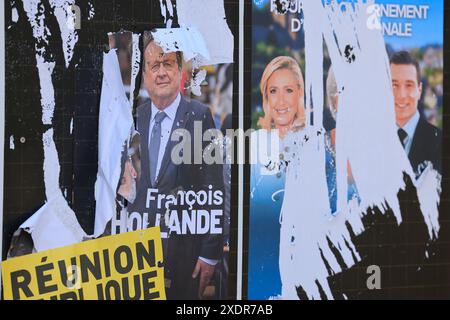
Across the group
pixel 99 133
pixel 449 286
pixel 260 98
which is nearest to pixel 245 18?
pixel 260 98

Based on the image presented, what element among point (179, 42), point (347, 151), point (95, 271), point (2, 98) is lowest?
point (95, 271)

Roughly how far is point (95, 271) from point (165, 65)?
1.24m

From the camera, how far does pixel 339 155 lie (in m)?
4.46

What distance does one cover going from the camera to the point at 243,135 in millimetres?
4312

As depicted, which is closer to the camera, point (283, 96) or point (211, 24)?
point (211, 24)

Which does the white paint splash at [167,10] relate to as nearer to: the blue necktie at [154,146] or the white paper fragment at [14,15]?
the blue necktie at [154,146]

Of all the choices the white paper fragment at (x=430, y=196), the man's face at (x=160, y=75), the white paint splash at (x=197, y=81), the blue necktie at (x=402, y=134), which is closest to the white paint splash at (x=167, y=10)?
the man's face at (x=160, y=75)

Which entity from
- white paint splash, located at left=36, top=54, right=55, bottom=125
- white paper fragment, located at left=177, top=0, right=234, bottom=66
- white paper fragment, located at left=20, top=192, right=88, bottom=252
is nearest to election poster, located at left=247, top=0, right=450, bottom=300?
white paper fragment, located at left=177, top=0, right=234, bottom=66

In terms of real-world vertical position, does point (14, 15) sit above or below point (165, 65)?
above

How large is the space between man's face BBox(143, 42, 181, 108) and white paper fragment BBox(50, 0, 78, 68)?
42 centimetres

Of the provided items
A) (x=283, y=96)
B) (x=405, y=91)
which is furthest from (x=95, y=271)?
(x=405, y=91)

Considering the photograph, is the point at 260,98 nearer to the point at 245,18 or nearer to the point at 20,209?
the point at 245,18

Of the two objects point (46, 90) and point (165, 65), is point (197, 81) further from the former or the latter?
point (46, 90)

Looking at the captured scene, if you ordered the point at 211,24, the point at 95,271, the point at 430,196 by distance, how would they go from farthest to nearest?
1. the point at 430,196
2. the point at 211,24
3. the point at 95,271
